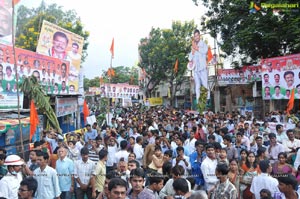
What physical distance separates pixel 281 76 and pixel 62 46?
12.1 m

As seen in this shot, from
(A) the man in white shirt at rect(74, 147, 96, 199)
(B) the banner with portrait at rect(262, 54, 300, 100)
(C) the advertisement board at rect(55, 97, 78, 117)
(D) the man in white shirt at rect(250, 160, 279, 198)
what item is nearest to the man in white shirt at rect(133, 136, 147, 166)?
(A) the man in white shirt at rect(74, 147, 96, 199)

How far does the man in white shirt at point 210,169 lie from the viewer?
5.31 meters

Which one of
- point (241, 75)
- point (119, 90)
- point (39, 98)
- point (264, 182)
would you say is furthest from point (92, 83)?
point (264, 182)

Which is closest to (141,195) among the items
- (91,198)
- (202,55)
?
(91,198)

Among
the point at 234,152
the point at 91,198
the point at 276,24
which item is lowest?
the point at 91,198

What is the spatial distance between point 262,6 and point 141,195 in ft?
47.8

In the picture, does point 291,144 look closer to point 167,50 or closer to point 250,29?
point 250,29

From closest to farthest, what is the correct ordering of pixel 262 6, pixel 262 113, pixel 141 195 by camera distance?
pixel 141 195 → pixel 262 6 → pixel 262 113

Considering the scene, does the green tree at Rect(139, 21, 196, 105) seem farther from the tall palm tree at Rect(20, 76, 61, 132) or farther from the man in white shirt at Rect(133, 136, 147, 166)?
the man in white shirt at Rect(133, 136, 147, 166)

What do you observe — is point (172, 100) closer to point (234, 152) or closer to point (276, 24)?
point (276, 24)

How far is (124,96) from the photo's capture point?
21469 mm

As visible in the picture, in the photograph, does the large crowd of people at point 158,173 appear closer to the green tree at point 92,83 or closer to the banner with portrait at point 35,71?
the banner with portrait at point 35,71

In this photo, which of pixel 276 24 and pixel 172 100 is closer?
pixel 276 24

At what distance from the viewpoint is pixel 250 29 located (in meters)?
16.7
